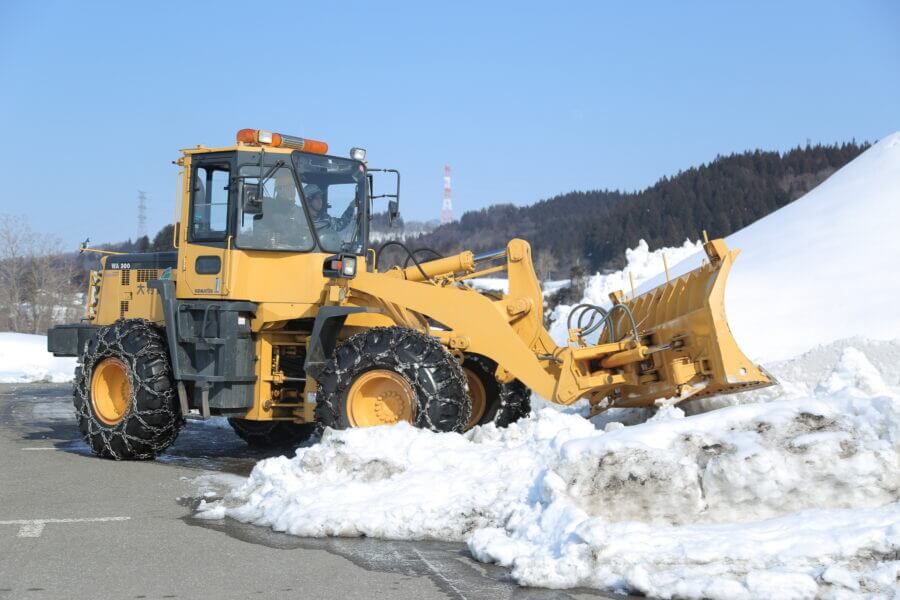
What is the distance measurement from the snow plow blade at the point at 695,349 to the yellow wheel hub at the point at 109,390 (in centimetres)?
495

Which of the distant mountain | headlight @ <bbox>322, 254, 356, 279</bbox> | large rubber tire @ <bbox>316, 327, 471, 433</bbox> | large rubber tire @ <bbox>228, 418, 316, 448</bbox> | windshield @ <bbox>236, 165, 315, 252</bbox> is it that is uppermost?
the distant mountain

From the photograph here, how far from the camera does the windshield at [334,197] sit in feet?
32.5

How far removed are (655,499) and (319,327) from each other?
4097 mm

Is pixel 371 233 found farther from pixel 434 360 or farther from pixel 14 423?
pixel 14 423

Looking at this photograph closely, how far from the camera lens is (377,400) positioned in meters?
8.85

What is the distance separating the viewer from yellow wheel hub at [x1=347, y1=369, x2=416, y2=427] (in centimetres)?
866

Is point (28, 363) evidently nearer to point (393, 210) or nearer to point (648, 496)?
point (393, 210)

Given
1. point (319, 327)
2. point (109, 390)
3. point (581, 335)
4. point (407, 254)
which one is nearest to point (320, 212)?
point (407, 254)

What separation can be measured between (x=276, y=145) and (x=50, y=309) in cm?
4841

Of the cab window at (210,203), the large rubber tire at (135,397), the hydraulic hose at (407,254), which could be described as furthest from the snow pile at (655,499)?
the cab window at (210,203)

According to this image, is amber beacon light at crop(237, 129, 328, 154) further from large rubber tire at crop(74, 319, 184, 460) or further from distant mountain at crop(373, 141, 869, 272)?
distant mountain at crop(373, 141, 869, 272)

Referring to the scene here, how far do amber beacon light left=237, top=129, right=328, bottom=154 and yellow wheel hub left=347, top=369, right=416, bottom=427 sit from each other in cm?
258

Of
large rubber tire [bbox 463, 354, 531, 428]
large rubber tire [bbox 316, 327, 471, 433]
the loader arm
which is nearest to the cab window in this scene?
the loader arm

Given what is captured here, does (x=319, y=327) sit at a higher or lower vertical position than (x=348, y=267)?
lower
